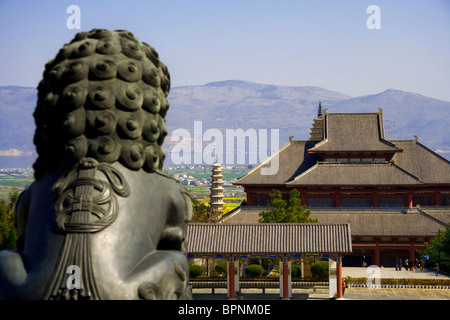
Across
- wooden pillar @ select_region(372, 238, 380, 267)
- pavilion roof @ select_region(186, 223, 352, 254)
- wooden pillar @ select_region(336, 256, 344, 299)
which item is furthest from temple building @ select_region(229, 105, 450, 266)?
pavilion roof @ select_region(186, 223, 352, 254)

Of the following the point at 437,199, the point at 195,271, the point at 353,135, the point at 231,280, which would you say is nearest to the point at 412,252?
the point at 437,199

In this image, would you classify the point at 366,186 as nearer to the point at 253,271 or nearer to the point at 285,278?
the point at 253,271

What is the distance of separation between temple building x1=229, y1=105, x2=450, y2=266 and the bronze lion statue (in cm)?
4034

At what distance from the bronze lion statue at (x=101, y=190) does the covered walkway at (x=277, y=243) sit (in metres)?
22.4

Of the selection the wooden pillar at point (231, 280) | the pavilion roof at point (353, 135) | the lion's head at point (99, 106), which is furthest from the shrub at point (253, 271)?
the lion's head at point (99, 106)

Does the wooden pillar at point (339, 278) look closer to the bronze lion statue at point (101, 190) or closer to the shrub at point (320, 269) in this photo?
the shrub at point (320, 269)

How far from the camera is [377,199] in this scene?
172 ft

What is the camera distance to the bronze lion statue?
751cm

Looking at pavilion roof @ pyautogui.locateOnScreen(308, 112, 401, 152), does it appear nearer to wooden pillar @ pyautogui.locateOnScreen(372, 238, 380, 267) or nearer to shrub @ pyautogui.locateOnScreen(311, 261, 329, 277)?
wooden pillar @ pyautogui.locateOnScreen(372, 238, 380, 267)

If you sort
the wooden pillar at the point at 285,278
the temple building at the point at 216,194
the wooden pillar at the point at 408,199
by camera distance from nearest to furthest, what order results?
the wooden pillar at the point at 285,278
the wooden pillar at the point at 408,199
the temple building at the point at 216,194

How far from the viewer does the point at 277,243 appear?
Answer: 103ft

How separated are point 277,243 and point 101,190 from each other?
23933mm

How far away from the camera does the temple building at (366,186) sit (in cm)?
4784

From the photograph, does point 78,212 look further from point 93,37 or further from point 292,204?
point 292,204
